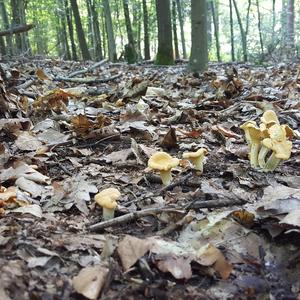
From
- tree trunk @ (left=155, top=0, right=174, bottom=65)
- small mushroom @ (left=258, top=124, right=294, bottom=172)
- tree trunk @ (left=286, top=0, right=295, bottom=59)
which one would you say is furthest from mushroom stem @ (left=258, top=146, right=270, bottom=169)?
tree trunk @ (left=286, top=0, right=295, bottom=59)

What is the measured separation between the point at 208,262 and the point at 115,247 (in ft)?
1.49

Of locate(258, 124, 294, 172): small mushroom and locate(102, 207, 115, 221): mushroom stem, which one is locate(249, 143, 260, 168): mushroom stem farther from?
locate(102, 207, 115, 221): mushroom stem

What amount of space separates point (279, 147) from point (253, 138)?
25cm

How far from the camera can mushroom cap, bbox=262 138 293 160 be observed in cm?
270

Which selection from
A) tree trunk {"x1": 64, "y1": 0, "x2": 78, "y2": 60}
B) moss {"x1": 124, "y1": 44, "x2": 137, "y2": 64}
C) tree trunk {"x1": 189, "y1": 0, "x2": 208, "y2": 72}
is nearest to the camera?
tree trunk {"x1": 189, "y1": 0, "x2": 208, "y2": 72}

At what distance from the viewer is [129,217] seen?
2.28m

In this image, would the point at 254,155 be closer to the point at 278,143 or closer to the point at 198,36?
the point at 278,143

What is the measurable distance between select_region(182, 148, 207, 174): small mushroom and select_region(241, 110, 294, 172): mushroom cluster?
0.37 metres

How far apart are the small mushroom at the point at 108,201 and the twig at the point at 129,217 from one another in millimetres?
77

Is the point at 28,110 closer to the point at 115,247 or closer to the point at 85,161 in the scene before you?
the point at 85,161

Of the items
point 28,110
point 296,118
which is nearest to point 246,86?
point 296,118

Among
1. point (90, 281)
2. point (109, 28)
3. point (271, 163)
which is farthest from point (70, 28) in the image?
point (90, 281)

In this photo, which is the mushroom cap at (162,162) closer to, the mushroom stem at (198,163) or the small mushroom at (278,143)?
the mushroom stem at (198,163)

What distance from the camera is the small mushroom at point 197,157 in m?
2.75
